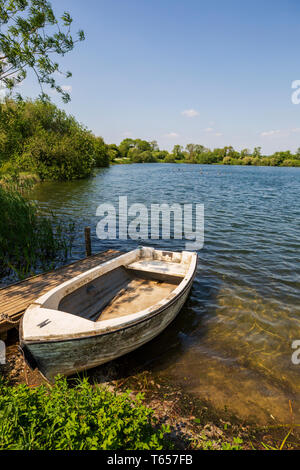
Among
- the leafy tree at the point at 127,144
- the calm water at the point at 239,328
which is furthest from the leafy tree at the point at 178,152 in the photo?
the calm water at the point at 239,328

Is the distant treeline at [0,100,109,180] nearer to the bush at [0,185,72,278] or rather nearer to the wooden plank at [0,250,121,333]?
the bush at [0,185,72,278]

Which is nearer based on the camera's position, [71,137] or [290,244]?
[290,244]

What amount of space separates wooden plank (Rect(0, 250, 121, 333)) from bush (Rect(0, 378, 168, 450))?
251cm

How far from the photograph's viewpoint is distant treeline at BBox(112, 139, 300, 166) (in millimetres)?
115250

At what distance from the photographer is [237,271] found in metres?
9.43

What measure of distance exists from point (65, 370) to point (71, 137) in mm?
34927

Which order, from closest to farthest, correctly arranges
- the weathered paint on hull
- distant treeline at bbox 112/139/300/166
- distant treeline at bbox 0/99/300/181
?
the weathered paint on hull, distant treeline at bbox 0/99/300/181, distant treeline at bbox 112/139/300/166

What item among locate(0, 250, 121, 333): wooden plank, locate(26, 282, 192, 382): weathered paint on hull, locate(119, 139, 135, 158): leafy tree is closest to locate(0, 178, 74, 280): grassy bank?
locate(0, 250, 121, 333): wooden plank

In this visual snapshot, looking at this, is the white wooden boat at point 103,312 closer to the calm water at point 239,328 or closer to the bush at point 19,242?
the calm water at point 239,328

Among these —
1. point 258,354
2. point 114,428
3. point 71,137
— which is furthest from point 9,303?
point 71,137

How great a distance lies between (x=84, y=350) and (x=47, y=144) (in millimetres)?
31927

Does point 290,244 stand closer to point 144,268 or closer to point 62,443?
point 144,268
